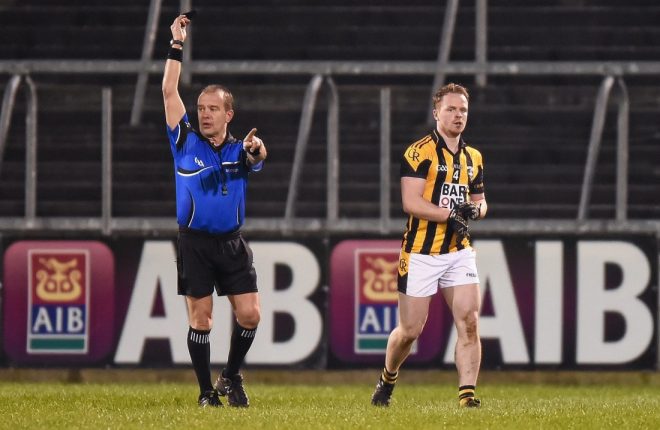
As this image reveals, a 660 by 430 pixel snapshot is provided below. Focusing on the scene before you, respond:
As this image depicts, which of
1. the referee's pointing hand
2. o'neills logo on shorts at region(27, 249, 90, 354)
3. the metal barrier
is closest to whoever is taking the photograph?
the referee's pointing hand

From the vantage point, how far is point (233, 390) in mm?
8797

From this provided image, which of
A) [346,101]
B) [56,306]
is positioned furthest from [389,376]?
[346,101]

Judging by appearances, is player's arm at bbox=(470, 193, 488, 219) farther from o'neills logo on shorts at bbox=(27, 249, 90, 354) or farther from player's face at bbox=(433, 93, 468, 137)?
o'neills logo on shorts at bbox=(27, 249, 90, 354)

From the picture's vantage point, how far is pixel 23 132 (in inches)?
490

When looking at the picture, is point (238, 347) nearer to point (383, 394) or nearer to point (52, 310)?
point (383, 394)

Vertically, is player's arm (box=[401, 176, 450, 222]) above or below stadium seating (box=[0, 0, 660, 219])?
below

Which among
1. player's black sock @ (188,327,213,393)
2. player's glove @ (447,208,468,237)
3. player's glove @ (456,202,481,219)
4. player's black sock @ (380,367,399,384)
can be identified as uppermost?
player's glove @ (456,202,481,219)

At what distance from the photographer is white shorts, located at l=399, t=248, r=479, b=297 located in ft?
28.7

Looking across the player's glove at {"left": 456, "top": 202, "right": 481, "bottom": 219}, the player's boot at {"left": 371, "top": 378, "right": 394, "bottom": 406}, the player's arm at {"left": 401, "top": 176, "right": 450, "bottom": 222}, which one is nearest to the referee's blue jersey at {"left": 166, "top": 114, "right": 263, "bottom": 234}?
the player's arm at {"left": 401, "top": 176, "right": 450, "bottom": 222}

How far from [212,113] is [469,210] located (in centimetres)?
158

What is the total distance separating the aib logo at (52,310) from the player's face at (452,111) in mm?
3834

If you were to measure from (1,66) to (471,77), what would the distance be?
472cm

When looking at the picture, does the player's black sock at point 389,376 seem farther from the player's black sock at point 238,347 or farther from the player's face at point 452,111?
the player's face at point 452,111

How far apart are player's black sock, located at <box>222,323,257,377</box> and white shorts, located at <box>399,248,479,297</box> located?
0.96 m
